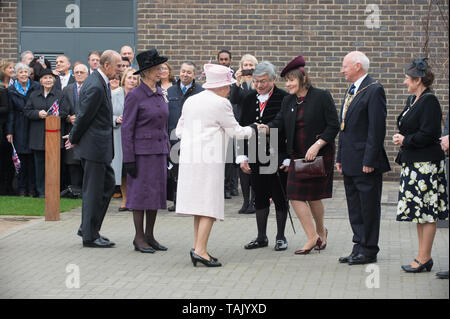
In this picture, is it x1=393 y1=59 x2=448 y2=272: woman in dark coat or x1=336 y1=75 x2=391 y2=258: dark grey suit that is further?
x1=336 y1=75 x2=391 y2=258: dark grey suit

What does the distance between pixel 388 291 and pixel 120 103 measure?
254 inches

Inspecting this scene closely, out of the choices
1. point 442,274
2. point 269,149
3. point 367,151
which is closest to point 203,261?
point 269,149

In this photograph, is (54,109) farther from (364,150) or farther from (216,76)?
(364,150)

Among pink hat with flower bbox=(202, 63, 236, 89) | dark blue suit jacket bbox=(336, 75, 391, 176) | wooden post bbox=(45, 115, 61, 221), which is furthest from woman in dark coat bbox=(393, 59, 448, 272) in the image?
wooden post bbox=(45, 115, 61, 221)

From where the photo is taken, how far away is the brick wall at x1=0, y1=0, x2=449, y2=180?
15578mm

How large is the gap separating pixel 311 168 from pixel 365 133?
697 millimetres

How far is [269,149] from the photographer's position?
9.19 meters

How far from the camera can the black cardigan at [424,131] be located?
303 inches

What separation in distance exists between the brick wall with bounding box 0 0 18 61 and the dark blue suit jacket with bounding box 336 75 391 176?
9.60 m

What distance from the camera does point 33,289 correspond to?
23.7 ft

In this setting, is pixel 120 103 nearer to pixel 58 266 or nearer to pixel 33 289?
pixel 58 266

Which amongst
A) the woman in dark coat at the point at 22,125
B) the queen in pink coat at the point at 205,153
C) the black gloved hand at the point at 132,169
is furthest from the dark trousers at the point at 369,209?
the woman in dark coat at the point at 22,125

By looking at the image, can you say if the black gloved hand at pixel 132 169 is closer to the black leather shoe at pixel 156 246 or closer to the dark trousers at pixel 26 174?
the black leather shoe at pixel 156 246

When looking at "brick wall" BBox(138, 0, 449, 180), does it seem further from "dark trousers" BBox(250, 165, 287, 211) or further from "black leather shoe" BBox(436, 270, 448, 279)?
"black leather shoe" BBox(436, 270, 448, 279)
